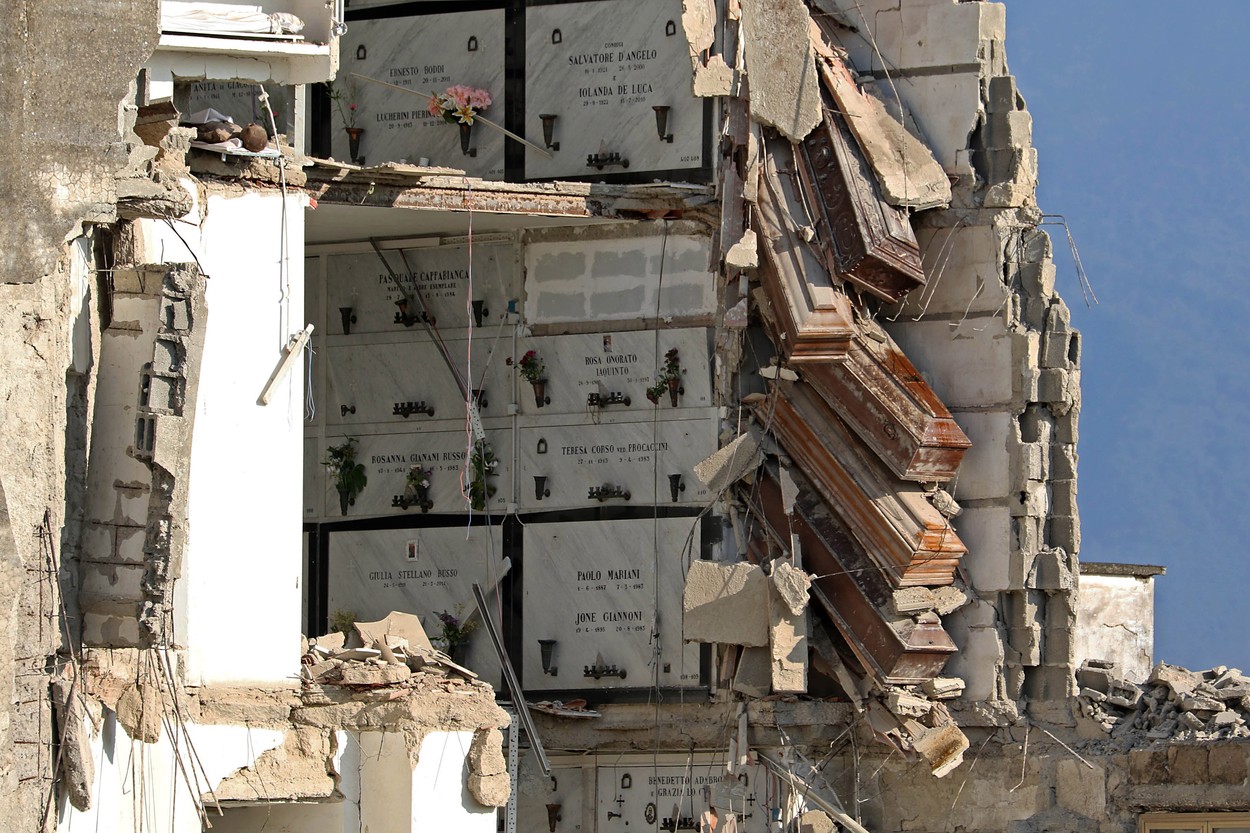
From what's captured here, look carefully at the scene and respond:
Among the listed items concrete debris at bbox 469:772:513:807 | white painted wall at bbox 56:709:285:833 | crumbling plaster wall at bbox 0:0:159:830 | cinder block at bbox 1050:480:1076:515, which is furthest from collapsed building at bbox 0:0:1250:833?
crumbling plaster wall at bbox 0:0:159:830

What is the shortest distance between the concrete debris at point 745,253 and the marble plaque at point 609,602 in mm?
2509

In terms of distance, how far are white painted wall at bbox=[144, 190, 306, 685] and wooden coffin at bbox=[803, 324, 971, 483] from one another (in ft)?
17.4

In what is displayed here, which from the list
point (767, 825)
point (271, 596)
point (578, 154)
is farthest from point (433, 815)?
point (578, 154)

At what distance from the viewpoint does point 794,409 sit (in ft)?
73.5

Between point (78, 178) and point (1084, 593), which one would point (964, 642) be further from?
point (78, 178)

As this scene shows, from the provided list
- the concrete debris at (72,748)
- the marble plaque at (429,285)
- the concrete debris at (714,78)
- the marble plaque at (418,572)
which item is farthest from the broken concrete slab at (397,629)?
the concrete debris at (714,78)

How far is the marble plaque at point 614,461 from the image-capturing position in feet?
73.9

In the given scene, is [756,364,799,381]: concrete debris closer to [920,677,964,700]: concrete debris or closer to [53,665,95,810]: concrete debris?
[920,677,964,700]: concrete debris

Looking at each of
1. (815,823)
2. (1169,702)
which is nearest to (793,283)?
(815,823)

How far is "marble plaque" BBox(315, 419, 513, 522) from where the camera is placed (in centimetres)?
2306

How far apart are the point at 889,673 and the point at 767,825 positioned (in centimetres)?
187

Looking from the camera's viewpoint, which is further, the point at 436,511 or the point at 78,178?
the point at 436,511

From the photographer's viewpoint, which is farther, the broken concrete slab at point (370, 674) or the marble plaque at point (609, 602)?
the marble plaque at point (609, 602)

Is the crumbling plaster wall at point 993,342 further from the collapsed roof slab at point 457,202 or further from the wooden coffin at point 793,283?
the collapsed roof slab at point 457,202
